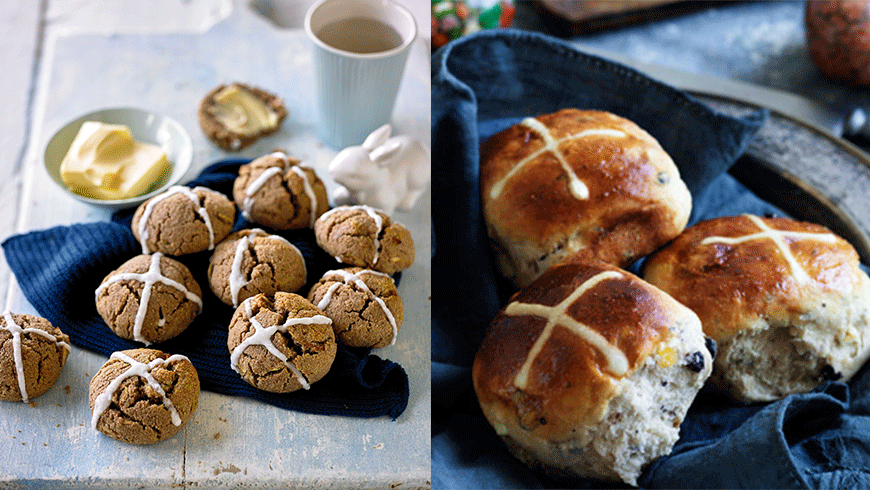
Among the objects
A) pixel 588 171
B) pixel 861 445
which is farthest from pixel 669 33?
pixel 861 445

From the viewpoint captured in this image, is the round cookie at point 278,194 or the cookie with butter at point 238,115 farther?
the cookie with butter at point 238,115

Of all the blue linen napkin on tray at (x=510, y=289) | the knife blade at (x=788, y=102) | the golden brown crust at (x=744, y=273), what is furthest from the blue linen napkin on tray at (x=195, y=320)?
the knife blade at (x=788, y=102)

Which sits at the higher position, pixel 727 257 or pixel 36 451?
pixel 727 257

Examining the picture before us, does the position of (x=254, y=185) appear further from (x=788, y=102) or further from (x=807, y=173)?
(x=788, y=102)

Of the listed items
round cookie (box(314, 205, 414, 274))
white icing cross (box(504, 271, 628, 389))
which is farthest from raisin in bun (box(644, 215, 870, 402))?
round cookie (box(314, 205, 414, 274))

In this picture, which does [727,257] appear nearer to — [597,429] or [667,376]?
[667,376]

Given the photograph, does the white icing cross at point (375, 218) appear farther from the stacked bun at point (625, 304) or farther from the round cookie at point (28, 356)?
the round cookie at point (28, 356)

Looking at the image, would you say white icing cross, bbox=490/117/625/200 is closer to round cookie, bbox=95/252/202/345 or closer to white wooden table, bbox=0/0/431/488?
white wooden table, bbox=0/0/431/488
